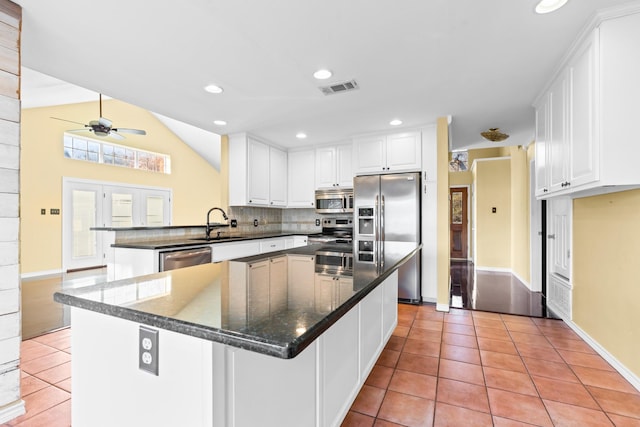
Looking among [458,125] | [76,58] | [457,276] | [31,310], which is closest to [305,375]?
[76,58]

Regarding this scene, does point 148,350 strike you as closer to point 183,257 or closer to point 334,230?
point 183,257

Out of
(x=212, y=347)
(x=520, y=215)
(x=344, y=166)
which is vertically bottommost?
(x=212, y=347)

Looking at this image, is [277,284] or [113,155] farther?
[113,155]

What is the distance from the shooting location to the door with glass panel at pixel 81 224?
246 inches

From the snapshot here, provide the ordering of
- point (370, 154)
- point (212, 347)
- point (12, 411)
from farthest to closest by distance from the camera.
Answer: point (370, 154) < point (12, 411) < point (212, 347)

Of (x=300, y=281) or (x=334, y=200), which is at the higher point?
(x=334, y=200)

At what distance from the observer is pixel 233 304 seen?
90 cm

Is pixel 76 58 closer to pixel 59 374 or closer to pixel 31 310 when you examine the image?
pixel 59 374

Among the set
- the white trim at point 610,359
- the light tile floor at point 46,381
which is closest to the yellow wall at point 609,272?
the white trim at point 610,359

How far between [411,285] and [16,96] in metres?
3.99

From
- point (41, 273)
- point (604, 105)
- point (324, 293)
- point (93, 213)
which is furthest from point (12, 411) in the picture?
point (93, 213)

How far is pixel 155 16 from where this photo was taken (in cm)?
181

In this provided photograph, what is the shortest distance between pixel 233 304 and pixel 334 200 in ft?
13.4

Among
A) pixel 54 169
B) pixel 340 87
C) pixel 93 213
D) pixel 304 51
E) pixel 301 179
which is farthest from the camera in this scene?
pixel 93 213
